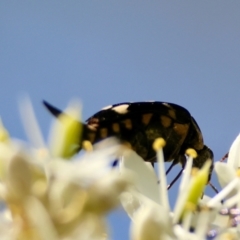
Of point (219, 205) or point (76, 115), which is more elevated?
point (76, 115)

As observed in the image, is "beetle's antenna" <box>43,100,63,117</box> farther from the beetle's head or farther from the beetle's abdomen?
the beetle's head

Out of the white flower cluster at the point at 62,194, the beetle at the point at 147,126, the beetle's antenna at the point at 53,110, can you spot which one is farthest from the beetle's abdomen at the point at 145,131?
the white flower cluster at the point at 62,194

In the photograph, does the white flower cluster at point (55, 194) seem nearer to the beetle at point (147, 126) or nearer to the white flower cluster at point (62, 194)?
the white flower cluster at point (62, 194)

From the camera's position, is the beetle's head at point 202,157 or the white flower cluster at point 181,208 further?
the beetle's head at point 202,157

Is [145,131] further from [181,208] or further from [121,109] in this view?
[181,208]

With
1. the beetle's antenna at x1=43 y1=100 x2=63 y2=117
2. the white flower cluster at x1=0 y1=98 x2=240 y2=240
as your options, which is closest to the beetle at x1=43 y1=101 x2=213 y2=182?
the beetle's antenna at x1=43 y1=100 x2=63 y2=117

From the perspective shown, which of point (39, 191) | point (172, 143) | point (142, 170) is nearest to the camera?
point (39, 191)

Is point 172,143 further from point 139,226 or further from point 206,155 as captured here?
point 139,226

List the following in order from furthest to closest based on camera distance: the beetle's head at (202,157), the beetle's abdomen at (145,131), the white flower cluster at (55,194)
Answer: the beetle's head at (202,157) < the beetle's abdomen at (145,131) < the white flower cluster at (55,194)

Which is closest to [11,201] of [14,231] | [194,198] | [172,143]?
[14,231]
